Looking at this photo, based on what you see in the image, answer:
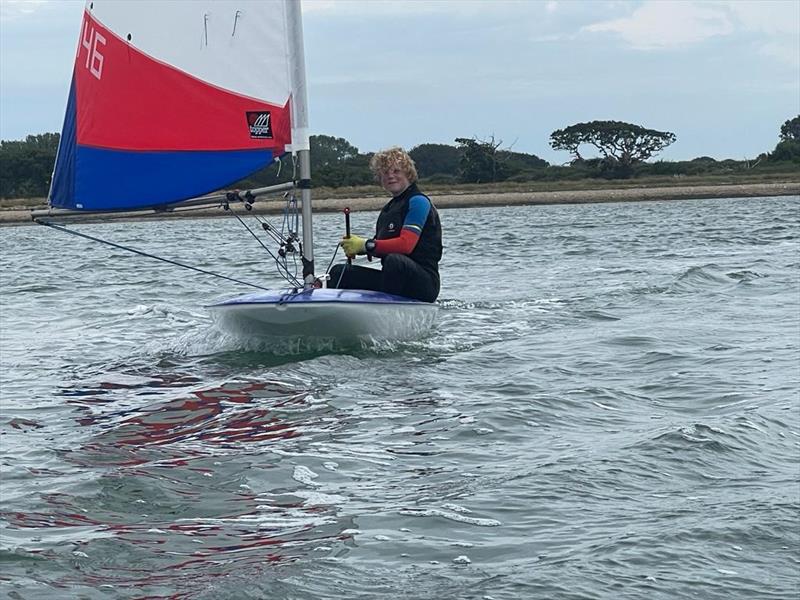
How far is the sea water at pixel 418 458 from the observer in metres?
3.77

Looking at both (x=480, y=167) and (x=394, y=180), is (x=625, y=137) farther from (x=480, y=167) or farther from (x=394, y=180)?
(x=394, y=180)

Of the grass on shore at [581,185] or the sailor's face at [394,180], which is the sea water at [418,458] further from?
the grass on shore at [581,185]

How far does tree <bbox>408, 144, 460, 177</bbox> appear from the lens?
74562 millimetres

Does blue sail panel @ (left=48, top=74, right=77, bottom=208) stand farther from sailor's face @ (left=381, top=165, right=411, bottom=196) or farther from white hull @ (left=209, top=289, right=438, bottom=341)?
sailor's face @ (left=381, top=165, right=411, bottom=196)

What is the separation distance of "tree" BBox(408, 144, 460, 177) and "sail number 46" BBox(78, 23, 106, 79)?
65.4 metres

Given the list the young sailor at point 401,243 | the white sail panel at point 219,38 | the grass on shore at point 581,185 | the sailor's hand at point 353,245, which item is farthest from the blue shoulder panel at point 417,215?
the grass on shore at point 581,185

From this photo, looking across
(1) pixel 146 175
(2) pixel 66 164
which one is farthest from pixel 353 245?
(2) pixel 66 164

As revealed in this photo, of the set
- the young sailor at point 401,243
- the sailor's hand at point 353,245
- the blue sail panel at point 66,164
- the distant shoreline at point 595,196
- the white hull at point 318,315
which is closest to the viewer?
the white hull at point 318,315

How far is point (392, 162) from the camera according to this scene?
27.2ft

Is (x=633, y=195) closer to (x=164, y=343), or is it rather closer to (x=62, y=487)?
(x=164, y=343)

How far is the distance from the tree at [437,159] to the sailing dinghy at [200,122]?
65.7 metres

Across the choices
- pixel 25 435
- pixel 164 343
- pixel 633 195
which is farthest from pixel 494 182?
pixel 25 435

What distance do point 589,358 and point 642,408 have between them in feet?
5.99

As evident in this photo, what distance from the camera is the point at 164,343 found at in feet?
31.0
